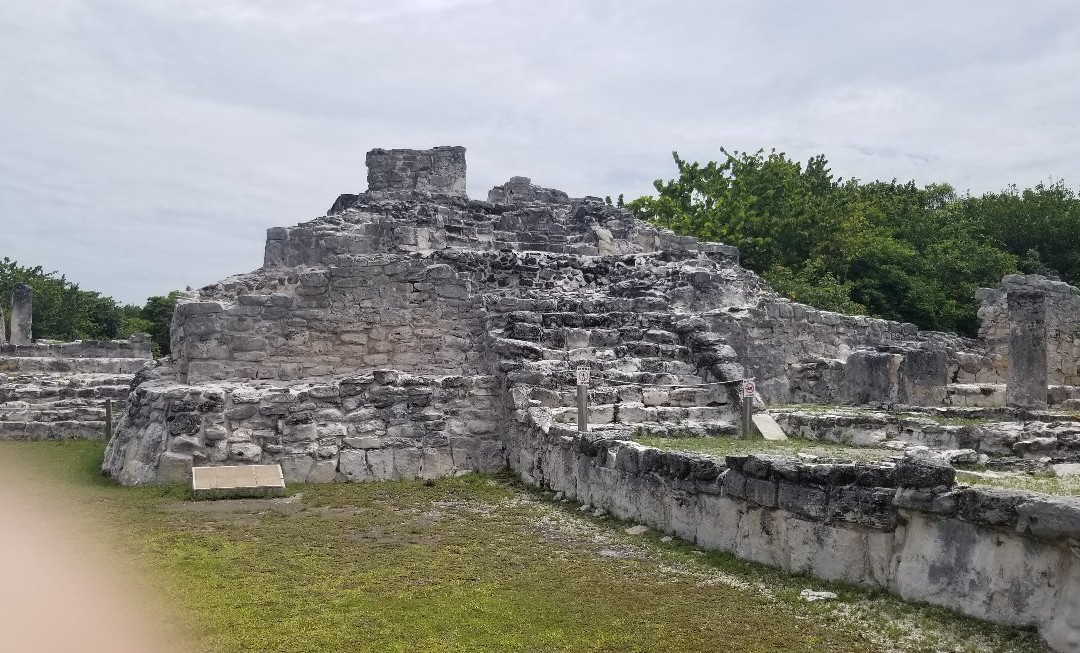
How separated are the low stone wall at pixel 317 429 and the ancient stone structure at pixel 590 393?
0.07 feet

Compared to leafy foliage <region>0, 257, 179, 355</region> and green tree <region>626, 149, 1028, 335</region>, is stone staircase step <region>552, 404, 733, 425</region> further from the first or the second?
leafy foliage <region>0, 257, 179, 355</region>

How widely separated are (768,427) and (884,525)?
4340 mm

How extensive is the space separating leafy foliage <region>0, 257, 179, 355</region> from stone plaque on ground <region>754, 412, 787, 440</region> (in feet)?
107

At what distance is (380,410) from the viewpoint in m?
10.1

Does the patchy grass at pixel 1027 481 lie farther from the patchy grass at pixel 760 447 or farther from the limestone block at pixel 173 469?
the limestone block at pixel 173 469

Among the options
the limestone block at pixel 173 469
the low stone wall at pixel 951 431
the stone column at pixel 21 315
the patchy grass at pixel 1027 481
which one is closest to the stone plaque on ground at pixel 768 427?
the low stone wall at pixel 951 431

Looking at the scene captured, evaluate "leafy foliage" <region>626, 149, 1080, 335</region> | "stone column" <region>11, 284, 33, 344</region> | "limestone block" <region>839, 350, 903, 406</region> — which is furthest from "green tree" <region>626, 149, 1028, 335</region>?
"stone column" <region>11, 284, 33, 344</region>

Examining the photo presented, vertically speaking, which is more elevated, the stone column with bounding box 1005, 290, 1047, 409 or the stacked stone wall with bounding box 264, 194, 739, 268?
the stacked stone wall with bounding box 264, 194, 739, 268

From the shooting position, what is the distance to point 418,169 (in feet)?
65.5

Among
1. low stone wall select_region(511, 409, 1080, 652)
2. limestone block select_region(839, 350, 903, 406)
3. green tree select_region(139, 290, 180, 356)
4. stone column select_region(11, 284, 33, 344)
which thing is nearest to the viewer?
low stone wall select_region(511, 409, 1080, 652)

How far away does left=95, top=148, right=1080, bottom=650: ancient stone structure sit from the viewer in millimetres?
5082

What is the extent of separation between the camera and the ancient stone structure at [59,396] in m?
14.2

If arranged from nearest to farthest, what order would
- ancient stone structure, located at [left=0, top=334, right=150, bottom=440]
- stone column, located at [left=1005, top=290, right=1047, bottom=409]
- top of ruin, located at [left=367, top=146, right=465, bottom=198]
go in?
Result: stone column, located at [left=1005, top=290, right=1047, bottom=409]
ancient stone structure, located at [left=0, top=334, right=150, bottom=440]
top of ruin, located at [left=367, top=146, right=465, bottom=198]

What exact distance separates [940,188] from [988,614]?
40.1 metres
